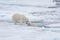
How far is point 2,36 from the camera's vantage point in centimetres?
276

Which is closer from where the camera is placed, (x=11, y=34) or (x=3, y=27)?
(x=11, y=34)

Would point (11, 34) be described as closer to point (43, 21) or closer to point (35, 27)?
point (35, 27)

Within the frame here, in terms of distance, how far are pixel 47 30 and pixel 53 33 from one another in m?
0.17

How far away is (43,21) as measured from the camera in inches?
145

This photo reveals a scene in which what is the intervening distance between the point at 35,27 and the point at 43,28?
5.4 inches

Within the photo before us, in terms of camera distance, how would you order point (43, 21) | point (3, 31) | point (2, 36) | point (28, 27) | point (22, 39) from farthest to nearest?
point (43, 21)
point (28, 27)
point (3, 31)
point (2, 36)
point (22, 39)

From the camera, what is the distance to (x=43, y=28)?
314cm

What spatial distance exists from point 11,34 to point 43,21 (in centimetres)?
98

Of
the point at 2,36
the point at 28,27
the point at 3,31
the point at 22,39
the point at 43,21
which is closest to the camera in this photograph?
the point at 22,39

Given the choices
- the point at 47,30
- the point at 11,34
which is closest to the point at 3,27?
the point at 11,34

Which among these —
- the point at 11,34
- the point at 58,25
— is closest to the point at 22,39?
the point at 11,34

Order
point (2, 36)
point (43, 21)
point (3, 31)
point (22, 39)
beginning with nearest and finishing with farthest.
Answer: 1. point (22, 39)
2. point (2, 36)
3. point (3, 31)
4. point (43, 21)

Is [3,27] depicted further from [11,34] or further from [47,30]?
[47,30]

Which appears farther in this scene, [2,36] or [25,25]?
[25,25]
